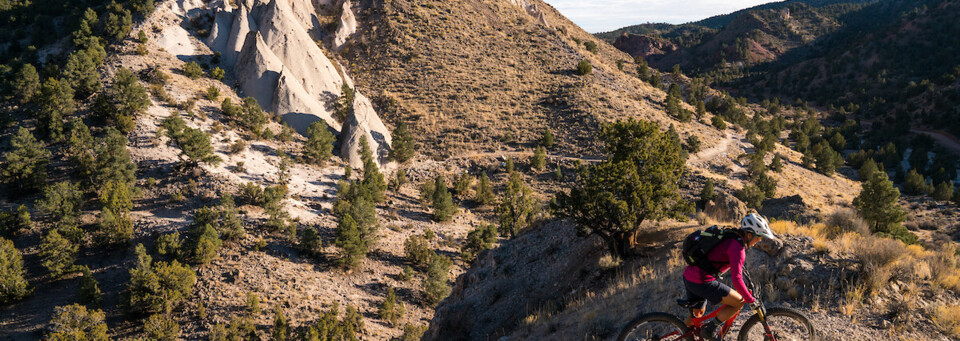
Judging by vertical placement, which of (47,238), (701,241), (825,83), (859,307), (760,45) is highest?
(760,45)

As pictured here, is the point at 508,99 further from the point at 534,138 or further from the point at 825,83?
the point at 825,83

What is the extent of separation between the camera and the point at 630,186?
14742 millimetres

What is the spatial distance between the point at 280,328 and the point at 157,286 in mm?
7489

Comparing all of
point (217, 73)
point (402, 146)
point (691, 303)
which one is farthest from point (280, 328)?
point (217, 73)

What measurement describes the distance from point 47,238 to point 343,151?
75.5ft

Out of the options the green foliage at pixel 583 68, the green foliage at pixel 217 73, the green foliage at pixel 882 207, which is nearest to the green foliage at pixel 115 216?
the green foliage at pixel 217 73

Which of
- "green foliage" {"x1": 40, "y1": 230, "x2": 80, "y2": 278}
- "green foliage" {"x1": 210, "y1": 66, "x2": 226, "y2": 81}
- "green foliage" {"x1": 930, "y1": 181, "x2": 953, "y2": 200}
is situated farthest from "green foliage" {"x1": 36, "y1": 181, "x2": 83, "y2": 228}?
"green foliage" {"x1": 930, "y1": 181, "x2": 953, "y2": 200}

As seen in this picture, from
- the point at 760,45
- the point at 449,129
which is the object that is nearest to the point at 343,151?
the point at 449,129

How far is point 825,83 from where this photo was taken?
119938 mm

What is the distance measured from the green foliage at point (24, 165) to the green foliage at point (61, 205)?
15.2 feet

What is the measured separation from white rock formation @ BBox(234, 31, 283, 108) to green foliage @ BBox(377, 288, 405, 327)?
29.5 metres

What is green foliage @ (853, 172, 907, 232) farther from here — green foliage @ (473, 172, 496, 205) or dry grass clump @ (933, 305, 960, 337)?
green foliage @ (473, 172, 496, 205)

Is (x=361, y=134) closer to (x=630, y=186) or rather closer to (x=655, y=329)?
(x=630, y=186)

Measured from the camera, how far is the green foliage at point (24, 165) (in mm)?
28223
